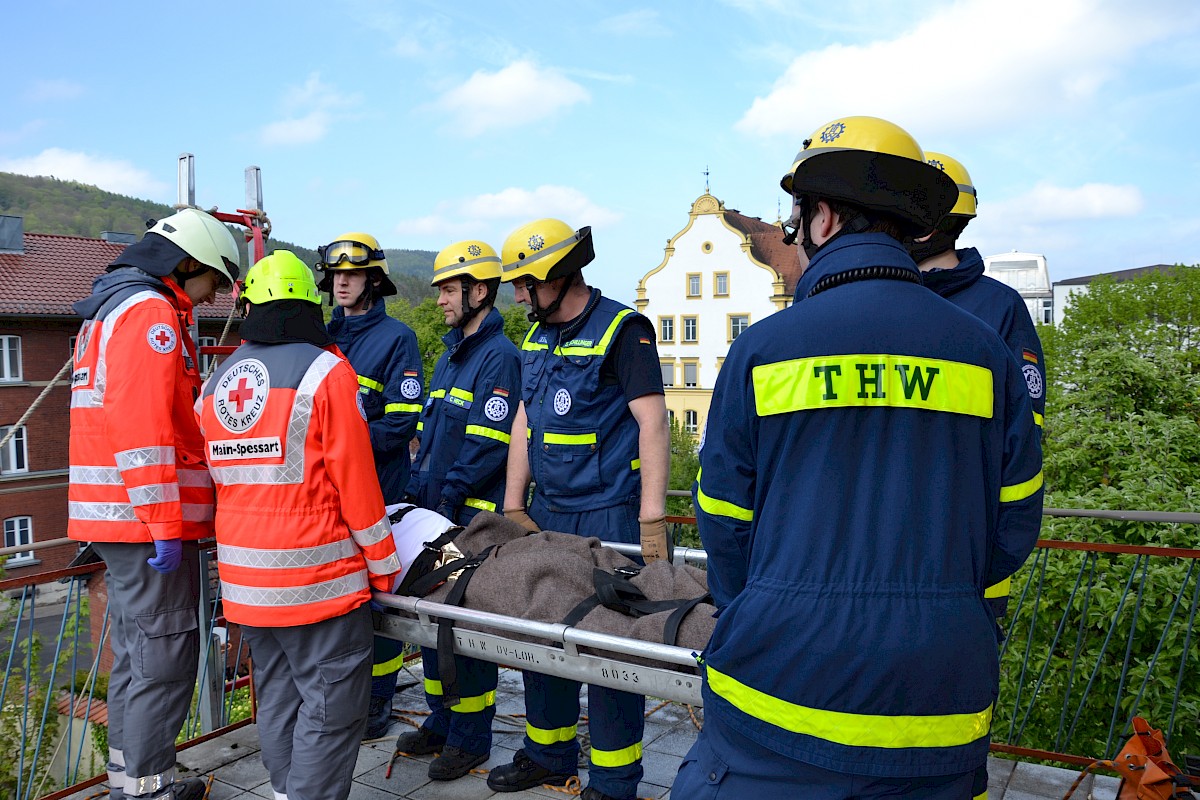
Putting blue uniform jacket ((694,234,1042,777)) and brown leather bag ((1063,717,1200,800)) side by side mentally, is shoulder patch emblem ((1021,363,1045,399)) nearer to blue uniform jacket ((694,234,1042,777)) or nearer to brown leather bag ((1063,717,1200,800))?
brown leather bag ((1063,717,1200,800))

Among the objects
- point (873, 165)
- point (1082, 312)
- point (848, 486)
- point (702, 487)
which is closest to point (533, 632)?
point (702, 487)

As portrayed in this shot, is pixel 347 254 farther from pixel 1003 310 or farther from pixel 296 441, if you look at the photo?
pixel 1003 310

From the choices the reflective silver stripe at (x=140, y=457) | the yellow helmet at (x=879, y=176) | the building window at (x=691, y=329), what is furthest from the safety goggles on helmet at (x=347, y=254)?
the building window at (x=691, y=329)

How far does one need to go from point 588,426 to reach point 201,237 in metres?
2.07

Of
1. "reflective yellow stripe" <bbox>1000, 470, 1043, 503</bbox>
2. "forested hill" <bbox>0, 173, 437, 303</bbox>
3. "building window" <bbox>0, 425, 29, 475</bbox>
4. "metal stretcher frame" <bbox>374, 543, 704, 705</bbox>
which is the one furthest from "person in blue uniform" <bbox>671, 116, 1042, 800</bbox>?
"forested hill" <bbox>0, 173, 437, 303</bbox>

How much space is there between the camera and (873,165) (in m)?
1.95

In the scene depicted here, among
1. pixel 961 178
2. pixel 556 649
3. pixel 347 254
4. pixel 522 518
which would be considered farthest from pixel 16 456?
pixel 961 178

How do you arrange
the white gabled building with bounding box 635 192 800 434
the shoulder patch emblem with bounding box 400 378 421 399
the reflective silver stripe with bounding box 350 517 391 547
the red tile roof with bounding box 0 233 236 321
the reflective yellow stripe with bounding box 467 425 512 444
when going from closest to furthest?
1. the reflective silver stripe with bounding box 350 517 391 547
2. the reflective yellow stripe with bounding box 467 425 512 444
3. the shoulder patch emblem with bounding box 400 378 421 399
4. the red tile roof with bounding box 0 233 236 321
5. the white gabled building with bounding box 635 192 800 434

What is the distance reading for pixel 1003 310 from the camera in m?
3.43

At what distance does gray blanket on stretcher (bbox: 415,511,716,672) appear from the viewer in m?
2.89

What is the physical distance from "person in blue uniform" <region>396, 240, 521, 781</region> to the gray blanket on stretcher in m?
0.90

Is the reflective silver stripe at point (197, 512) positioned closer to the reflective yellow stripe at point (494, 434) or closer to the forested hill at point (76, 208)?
the reflective yellow stripe at point (494, 434)

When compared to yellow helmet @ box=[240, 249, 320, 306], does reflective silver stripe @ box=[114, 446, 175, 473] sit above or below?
below

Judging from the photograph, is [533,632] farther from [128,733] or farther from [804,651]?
[128,733]
